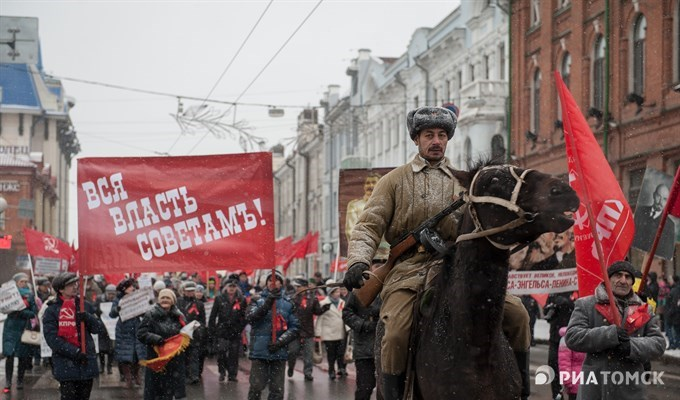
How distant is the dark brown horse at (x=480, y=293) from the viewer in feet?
17.7

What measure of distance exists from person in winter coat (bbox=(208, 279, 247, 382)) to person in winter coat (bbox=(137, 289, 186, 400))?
20.3 feet

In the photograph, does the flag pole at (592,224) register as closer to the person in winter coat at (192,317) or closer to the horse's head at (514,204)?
the horse's head at (514,204)

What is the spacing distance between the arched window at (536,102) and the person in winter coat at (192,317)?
21.2m

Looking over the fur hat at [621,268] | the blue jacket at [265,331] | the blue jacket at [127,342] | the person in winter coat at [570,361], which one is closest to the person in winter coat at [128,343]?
the blue jacket at [127,342]

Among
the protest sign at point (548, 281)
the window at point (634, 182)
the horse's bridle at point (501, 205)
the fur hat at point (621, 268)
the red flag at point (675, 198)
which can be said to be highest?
the window at point (634, 182)

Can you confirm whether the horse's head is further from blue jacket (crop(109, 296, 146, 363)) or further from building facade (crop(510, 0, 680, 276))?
building facade (crop(510, 0, 680, 276))

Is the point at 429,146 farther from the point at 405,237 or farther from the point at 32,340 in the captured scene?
the point at 32,340

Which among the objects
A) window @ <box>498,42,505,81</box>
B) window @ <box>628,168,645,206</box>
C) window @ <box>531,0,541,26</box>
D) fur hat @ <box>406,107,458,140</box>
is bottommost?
fur hat @ <box>406,107,458,140</box>

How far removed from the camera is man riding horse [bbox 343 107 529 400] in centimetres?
625

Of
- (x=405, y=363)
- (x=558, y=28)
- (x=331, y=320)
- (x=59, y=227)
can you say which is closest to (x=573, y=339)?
(x=405, y=363)

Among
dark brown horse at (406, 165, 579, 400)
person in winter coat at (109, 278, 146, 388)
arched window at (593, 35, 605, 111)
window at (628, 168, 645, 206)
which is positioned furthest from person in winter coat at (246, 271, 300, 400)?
arched window at (593, 35, 605, 111)

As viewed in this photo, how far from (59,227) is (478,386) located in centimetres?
11829

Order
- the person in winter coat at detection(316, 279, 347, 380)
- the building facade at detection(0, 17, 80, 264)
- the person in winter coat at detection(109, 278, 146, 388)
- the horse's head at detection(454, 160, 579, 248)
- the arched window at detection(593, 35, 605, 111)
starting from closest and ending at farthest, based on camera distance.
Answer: the horse's head at detection(454, 160, 579, 248) < the person in winter coat at detection(109, 278, 146, 388) < the person in winter coat at detection(316, 279, 347, 380) < the arched window at detection(593, 35, 605, 111) < the building facade at detection(0, 17, 80, 264)

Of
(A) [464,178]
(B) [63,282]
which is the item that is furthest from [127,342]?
(A) [464,178]
